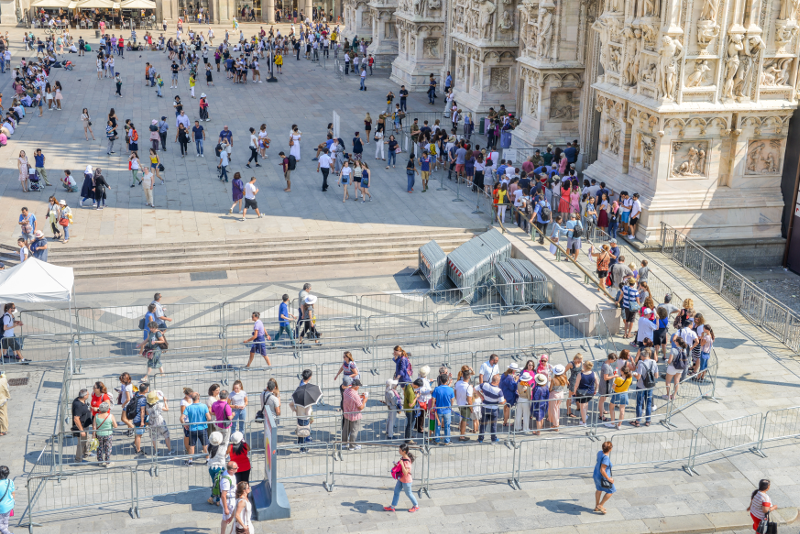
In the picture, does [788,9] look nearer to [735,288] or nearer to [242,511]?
[735,288]

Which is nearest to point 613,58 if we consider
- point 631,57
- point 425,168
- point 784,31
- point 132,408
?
point 631,57

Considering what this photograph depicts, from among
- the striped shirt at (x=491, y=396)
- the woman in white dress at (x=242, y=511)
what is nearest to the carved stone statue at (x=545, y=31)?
the striped shirt at (x=491, y=396)

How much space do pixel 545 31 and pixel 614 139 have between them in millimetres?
6694

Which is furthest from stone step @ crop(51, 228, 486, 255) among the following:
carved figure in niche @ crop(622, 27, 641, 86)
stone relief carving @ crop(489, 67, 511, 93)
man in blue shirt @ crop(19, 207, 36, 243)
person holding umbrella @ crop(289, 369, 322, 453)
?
stone relief carving @ crop(489, 67, 511, 93)

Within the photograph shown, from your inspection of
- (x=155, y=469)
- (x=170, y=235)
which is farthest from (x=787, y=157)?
(x=155, y=469)

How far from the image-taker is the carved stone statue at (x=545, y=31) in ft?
112

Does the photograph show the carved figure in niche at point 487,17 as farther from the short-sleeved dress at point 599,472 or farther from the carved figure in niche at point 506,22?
the short-sleeved dress at point 599,472

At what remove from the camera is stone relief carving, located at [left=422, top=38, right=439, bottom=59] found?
50562 millimetres

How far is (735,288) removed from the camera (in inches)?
968

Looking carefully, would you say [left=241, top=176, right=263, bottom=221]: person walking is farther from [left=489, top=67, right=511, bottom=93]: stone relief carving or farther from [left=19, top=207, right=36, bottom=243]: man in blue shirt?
[left=489, top=67, right=511, bottom=93]: stone relief carving

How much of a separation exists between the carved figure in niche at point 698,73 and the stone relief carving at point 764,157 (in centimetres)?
275

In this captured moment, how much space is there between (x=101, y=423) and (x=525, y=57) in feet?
82.6

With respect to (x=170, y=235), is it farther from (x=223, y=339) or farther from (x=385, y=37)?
(x=385, y=37)

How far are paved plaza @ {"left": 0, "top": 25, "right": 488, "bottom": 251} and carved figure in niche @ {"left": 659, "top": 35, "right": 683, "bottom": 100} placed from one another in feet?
22.2
